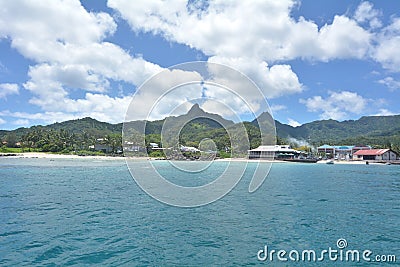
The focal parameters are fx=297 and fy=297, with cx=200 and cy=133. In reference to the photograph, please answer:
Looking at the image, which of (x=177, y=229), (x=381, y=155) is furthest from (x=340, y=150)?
(x=177, y=229)

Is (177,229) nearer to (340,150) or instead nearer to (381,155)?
(381,155)

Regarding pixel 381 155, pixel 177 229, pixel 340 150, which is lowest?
pixel 177 229

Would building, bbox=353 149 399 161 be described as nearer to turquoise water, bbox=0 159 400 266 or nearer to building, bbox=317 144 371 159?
building, bbox=317 144 371 159

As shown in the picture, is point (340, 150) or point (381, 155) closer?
point (381, 155)

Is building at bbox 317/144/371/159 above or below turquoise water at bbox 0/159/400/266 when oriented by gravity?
above

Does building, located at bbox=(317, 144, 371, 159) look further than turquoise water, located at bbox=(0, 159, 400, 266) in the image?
Yes

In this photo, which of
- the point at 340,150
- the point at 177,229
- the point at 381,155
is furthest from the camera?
the point at 340,150

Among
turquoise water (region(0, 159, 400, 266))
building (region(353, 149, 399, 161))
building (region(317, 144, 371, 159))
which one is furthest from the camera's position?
building (region(317, 144, 371, 159))

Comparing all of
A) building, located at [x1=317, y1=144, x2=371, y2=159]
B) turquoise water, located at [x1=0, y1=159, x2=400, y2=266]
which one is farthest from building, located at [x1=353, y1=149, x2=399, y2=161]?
turquoise water, located at [x1=0, y1=159, x2=400, y2=266]

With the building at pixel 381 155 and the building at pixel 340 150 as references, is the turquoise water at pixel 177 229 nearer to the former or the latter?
the building at pixel 381 155

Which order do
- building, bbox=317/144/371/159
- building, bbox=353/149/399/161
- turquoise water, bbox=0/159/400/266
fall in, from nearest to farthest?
turquoise water, bbox=0/159/400/266
building, bbox=353/149/399/161
building, bbox=317/144/371/159

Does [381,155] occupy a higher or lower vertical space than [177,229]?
higher

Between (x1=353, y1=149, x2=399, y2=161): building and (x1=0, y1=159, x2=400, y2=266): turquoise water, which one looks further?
(x1=353, y1=149, x2=399, y2=161): building

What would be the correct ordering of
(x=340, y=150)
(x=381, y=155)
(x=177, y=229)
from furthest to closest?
(x=340, y=150)
(x=381, y=155)
(x=177, y=229)
